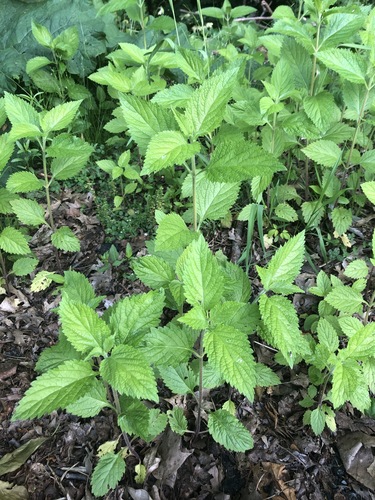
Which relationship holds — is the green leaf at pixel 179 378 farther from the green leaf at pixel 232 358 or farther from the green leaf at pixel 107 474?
the green leaf at pixel 232 358

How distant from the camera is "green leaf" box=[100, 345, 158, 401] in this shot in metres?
1.38

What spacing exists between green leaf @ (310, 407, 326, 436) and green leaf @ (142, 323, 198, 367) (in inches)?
29.6

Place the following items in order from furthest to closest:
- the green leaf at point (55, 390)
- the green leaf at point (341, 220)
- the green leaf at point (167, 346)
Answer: the green leaf at point (341, 220)
the green leaf at point (167, 346)
the green leaf at point (55, 390)

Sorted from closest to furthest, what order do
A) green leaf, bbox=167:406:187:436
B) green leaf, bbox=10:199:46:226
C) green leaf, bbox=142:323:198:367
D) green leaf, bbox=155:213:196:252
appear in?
1. green leaf, bbox=142:323:198:367
2. green leaf, bbox=155:213:196:252
3. green leaf, bbox=167:406:187:436
4. green leaf, bbox=10:199:46:226

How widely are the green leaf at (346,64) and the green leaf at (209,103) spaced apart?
1066mm

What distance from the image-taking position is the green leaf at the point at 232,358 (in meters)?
1.45

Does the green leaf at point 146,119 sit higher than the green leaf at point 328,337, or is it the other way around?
the green leaf at point 146,119

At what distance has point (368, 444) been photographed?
2.04 metres

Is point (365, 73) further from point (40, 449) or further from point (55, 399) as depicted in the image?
point (40, 449)

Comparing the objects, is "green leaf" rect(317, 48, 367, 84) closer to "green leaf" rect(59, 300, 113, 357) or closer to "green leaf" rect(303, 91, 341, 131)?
"green leaf" rect(303, 91, 341, 131)

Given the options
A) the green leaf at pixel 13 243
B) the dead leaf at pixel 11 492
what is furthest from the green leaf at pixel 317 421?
the green leaf at pixel 13 243

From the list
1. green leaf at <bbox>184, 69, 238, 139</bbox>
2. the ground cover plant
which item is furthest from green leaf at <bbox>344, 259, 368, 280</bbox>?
green leaf at <bbox>184, 69, 238, 139</bbox>

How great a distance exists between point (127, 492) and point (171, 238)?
115 cm

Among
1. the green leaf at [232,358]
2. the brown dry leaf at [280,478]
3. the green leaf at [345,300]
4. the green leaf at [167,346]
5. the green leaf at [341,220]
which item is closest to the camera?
the green leaf at [232,358]
